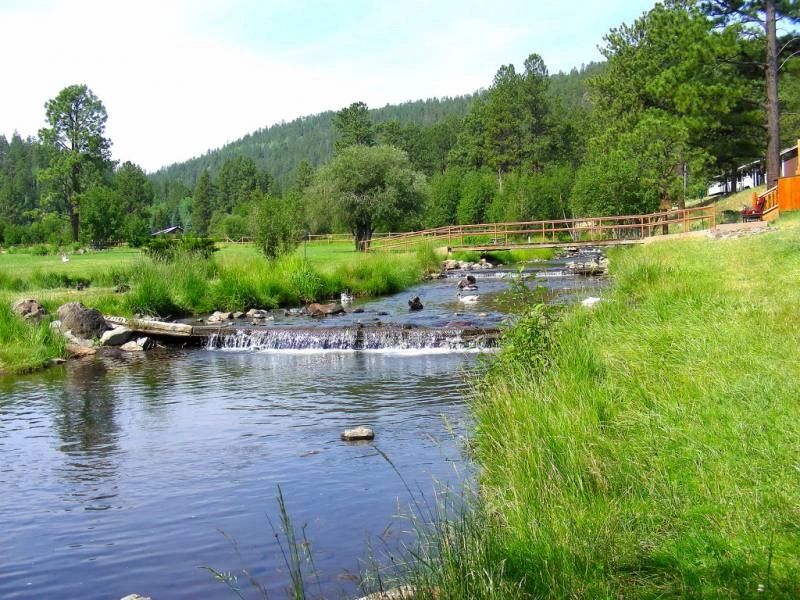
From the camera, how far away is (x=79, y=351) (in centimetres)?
1877

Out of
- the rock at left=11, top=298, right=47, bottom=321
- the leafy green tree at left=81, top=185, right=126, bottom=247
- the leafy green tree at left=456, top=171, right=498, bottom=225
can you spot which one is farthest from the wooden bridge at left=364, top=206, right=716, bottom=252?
the rock at left=11, top=298, right=47, bottom=321

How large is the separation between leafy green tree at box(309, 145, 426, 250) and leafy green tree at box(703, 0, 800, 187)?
103 feet

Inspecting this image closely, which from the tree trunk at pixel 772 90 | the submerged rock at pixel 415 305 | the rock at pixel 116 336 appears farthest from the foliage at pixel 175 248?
the tree trunk at pixel 772 90

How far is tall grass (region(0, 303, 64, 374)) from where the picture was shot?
55.2 ft

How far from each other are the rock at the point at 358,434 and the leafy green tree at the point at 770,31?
3247cm

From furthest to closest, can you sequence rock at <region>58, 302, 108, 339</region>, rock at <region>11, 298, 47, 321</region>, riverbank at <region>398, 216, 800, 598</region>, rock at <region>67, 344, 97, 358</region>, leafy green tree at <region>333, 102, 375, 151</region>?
leafy green tree at <region>333, 102, 375, 151</region> → rock at <region>11, 298, 47, 321</region> → rock at <region>58, 302, 108, 339</region> → rock at <region>67, 344, 97, 358</region> → riverbank at <region>398, 216, 800, 598</region>

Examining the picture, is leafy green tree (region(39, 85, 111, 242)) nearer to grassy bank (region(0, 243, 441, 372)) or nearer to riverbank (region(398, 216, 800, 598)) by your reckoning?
grassy bank (region(0, 243, 441, 372))

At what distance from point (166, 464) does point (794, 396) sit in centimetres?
710

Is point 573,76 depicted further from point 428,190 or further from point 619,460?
point 619,460

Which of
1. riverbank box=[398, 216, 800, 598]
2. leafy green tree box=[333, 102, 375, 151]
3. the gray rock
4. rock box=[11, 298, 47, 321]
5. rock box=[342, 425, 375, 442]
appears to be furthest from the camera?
leafy green tree box=[333, 102, 375, 151]

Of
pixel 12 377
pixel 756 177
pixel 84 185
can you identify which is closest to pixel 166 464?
pixel 12 377

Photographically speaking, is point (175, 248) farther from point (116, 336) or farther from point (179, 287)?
point (116, 336)

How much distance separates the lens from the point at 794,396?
638 cm

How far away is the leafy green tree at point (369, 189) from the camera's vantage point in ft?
211
